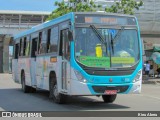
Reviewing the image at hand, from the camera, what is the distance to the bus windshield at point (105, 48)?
13.5 meters

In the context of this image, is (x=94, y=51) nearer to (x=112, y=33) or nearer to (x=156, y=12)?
(x=112, y=33)

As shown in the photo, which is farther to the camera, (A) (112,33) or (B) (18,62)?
(B) (18,62)

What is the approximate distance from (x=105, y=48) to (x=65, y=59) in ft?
4.58

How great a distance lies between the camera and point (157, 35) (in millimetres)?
39312

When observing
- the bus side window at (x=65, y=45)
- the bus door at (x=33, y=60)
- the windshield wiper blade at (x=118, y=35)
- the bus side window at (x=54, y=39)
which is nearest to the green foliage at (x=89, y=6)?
the bus door at (x=33, y=60)

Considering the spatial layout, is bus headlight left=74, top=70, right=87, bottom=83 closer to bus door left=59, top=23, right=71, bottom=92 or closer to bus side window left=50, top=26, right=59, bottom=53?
bus door left=59, top=23, right=71, bottom=92

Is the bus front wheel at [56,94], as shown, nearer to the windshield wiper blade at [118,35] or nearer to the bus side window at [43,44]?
the bus side window at [43,44]

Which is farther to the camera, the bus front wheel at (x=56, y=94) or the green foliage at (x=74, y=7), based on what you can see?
the green foliage at (x=74, y=7)

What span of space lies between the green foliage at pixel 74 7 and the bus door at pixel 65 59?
2028 centimetres

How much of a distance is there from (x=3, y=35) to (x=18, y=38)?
35732 millimetres

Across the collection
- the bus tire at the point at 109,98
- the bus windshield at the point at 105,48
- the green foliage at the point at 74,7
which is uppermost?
the green foliage at the point at 74,7

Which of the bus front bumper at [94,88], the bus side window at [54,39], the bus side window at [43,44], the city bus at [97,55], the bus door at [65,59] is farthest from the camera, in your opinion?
the bus side window at [43,44]

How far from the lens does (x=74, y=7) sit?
35.6m

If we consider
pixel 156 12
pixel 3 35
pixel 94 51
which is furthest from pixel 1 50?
pixel 94 51
